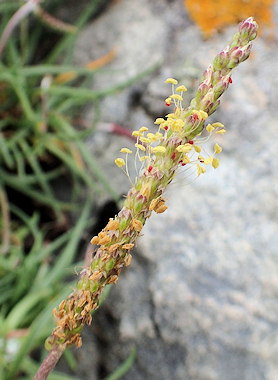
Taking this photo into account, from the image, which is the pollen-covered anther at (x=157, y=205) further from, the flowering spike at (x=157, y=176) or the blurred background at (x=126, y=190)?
the blurred background at (x=126, y=190)

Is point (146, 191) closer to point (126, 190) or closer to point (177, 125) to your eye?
point (177, 125)

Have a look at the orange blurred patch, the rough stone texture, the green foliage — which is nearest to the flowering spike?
the rough stone texture

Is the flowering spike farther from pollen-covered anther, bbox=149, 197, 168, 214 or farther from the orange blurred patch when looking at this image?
the orange blurred patch

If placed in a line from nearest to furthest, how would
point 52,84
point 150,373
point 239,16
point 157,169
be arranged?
point 157,169 < point 150,373 < point 239,16 < point 52,84

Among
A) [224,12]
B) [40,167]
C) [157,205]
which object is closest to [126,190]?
[40,167]

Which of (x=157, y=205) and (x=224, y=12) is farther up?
(x=224, y=12)

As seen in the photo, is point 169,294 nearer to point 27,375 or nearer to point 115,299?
point 115,299

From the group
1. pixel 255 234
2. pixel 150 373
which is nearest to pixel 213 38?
pixel 255 234
